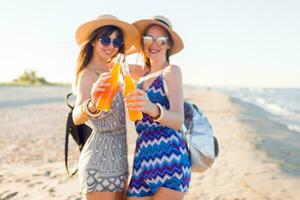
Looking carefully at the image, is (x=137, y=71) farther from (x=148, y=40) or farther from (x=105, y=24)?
(x=105, y=24)

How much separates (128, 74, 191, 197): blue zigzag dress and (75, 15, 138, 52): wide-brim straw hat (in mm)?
525

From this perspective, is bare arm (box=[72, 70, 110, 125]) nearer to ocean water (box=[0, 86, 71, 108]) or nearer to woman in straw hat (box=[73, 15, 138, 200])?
woman in straw hat (box=[73, 15, 138, 200])

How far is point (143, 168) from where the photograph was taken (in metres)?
3.13

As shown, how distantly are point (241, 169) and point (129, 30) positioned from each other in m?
5.21

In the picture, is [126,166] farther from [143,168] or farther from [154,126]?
[154,126]

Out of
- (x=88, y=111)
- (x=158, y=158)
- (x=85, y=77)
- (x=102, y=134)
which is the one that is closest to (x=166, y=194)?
(x=158, y=158)

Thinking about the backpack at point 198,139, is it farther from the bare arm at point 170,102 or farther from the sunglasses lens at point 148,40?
the sunglasses lens at point 148,40

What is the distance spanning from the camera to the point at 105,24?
3363 mm

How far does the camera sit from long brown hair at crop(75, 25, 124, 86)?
3.36 m

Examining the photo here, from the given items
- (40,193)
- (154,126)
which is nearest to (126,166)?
(154,126)

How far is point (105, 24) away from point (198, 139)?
1.18 m

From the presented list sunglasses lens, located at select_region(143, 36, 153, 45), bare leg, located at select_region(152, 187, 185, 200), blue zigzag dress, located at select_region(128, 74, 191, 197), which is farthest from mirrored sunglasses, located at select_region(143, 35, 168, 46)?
bare leg, located at select_region(152, 187, 185, 200)

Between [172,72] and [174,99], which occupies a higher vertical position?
[172,72]

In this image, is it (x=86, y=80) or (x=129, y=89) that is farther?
(x=86, y=80)
